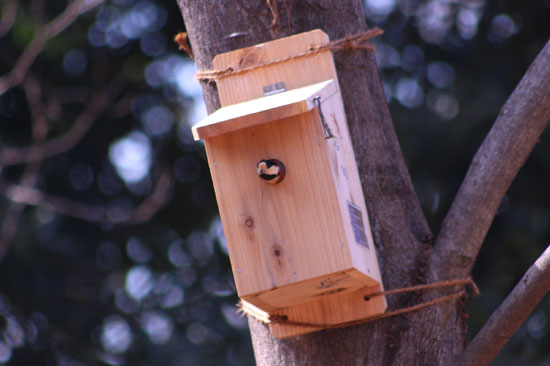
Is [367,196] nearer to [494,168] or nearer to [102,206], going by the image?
[494,168]

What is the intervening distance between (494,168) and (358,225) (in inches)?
13.8

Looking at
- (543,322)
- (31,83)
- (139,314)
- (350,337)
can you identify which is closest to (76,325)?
(139,314)

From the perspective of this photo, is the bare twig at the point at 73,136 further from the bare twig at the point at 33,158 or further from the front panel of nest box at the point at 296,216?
the front panel of nest box at the point at 296,216

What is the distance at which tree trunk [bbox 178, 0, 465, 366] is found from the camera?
195cm

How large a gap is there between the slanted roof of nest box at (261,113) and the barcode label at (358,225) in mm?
268

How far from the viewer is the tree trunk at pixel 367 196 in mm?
1945

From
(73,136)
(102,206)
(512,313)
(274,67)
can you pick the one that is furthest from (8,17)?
(512,313)

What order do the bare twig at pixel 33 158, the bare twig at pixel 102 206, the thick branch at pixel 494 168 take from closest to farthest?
the thick branch at pixel 494 168, the bare twig at pixel 33 158, the bare twig at pixel 102 206

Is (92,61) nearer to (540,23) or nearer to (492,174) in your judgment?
(540,23)

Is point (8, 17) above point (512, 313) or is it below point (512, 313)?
above

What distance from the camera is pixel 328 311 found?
6.40 feet

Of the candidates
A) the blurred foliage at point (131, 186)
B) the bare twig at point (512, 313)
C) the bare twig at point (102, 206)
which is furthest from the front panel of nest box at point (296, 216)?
the blurred foliage at point (131, 186)

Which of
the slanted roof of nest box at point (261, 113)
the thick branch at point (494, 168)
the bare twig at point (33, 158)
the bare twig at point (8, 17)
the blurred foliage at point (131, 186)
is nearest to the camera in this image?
the slanted roof of nest box at point (261, 113)

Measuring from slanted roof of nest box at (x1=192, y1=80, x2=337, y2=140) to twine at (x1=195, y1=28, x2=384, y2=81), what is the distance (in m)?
0.12
